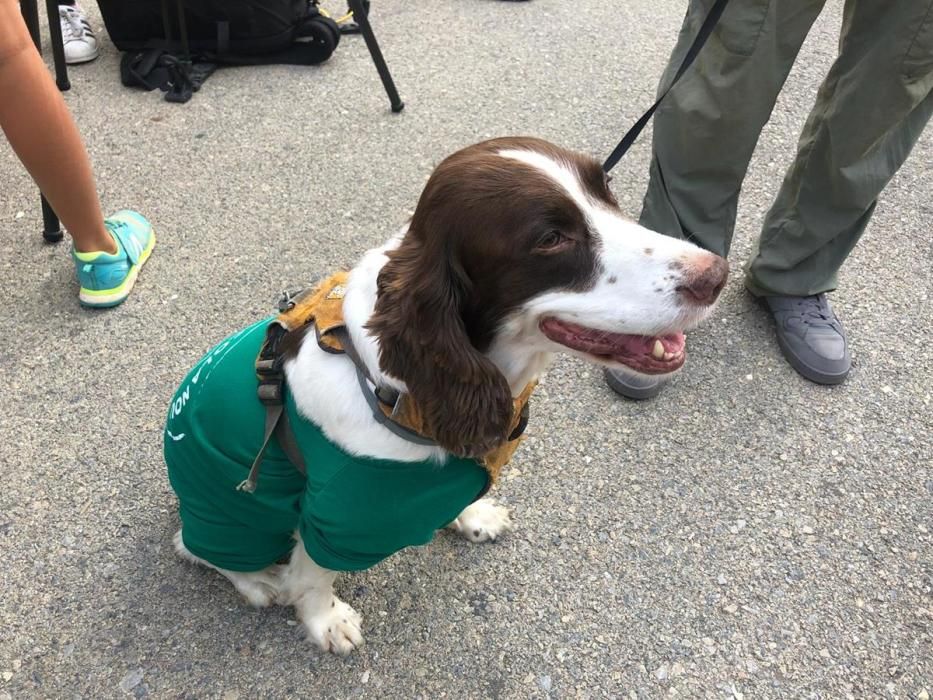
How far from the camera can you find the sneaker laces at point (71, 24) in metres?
4.19

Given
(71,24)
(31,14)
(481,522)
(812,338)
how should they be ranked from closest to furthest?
(481,522), (812,338), (31,14), (71,24)

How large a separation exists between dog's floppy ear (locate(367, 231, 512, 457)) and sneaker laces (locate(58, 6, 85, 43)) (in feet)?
12.6

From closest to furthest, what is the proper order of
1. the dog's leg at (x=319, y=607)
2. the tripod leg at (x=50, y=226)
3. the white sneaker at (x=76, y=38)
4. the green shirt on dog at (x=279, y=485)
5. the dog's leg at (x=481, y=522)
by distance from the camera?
the green shirt on dog at (x=279, y=485), the dog's leg at (x=319, y=607), the dog's leg at (x=481, y=522), the tripod leg at (x=50, y=226), the white sneaker at (x=76, y=38)

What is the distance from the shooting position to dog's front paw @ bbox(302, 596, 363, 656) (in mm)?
1943

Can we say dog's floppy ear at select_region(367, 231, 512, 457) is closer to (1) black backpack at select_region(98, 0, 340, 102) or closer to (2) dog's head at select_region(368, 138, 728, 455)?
(2) dog's head at select_region(368, 138, 728, 455)

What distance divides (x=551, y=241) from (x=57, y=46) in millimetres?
3578

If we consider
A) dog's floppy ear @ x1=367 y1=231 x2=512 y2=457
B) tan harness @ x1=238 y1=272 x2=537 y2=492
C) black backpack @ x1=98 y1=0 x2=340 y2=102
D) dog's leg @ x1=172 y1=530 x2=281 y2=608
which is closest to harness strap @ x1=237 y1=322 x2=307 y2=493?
tan harness @ x1=238 y1=272 x2=537 y2=492

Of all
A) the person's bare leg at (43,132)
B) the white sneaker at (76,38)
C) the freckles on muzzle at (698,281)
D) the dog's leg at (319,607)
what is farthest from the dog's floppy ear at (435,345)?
the white sneaker at (76,38)

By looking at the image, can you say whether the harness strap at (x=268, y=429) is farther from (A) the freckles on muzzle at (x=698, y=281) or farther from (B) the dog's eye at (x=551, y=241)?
(A) the freckles on muzzle at (x=698, y=281)

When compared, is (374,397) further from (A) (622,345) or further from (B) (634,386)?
(B) (634,386)

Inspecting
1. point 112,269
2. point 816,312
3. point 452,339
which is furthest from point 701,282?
point 112,269

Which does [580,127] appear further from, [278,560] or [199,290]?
[278,560]

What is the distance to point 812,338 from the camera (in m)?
2.74

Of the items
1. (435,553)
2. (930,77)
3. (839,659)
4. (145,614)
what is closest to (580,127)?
(930,77)
